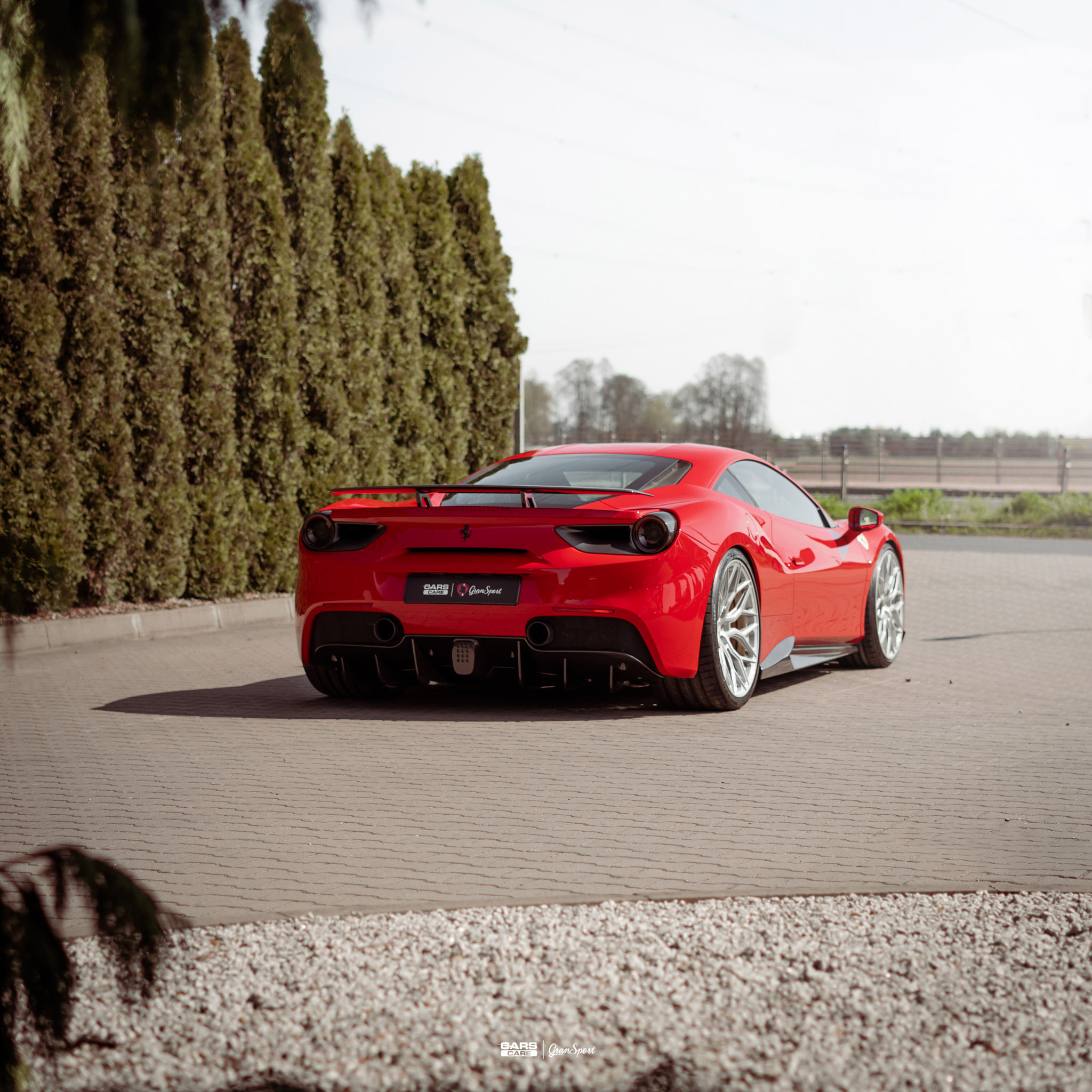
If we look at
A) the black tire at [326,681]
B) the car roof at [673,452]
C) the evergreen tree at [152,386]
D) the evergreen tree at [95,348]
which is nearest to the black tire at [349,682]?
the black tire at [326,681]

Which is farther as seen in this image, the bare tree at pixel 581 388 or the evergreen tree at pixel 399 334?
the bare tree at pixel 581 388

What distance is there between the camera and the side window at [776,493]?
7.63 m

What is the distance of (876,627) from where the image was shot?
8656 millimetres

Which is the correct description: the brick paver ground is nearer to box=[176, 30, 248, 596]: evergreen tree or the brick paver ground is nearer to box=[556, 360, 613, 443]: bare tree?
box=[176, 30, 248, 596]: evergreen tree

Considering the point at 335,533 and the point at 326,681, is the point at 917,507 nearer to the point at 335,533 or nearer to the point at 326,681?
the point at 326,681

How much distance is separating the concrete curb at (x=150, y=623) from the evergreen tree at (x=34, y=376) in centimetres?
54

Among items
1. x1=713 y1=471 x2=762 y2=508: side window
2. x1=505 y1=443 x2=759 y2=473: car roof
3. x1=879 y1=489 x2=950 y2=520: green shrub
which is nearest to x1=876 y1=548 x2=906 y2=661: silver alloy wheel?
x1=505 y1=443 x2=759 y2=473: car roof

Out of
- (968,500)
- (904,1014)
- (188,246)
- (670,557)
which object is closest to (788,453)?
(968,500)

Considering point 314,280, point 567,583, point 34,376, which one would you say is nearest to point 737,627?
point 567,583

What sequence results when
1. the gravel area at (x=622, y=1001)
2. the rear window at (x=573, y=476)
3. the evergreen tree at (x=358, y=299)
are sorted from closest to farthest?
1. the gravel area at (x=622, y=1001)
2. the rear window at (x=573, y=476)
3. the evergreen tree at (x=358, y=299)

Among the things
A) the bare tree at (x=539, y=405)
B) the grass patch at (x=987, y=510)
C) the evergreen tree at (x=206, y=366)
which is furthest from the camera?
the bare tree at (x=539, y=405)

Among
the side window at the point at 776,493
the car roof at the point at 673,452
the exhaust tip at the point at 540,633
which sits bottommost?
the exhaust tip at the point at 540,633

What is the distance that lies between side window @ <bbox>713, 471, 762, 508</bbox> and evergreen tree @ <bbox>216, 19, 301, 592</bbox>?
6567 millimetres
